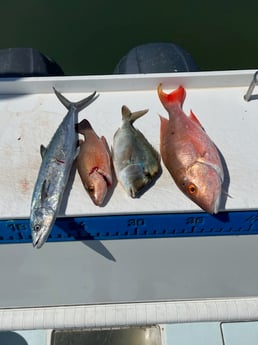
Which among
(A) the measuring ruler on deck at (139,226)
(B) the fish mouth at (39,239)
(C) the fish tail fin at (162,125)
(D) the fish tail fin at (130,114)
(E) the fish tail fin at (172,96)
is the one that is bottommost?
(B) the fish mouth at (39,239)

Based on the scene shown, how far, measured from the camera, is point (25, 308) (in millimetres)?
1699

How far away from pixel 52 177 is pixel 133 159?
0.29m

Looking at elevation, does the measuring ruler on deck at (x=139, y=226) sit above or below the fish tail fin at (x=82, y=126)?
below

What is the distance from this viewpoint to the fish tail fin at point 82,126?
1361 millimetres

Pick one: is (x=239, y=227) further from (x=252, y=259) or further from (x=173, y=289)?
(x=173, y=289)

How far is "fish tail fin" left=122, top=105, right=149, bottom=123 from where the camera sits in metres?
1.40

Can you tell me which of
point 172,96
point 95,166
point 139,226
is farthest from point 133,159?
point 172,96

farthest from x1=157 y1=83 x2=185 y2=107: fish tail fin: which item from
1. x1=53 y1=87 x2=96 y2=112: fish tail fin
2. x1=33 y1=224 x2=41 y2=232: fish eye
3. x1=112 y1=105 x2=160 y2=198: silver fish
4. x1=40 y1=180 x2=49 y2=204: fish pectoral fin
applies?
x1=33 y1=224 x2=41 y2=232: fish eye

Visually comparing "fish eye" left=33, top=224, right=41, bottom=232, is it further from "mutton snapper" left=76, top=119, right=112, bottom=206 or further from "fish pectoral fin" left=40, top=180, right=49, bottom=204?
"mutton snapper" left=76, top=119, right=112, bottom=206

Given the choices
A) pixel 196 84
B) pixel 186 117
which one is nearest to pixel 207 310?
pixel 186 117

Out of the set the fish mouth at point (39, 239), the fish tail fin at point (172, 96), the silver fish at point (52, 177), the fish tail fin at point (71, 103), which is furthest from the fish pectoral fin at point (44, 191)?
the fish tail fin at point (172, 96)

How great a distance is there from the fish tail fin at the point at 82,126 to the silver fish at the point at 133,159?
0.12m

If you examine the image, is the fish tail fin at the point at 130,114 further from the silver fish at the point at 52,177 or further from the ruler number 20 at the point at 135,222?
the ruler number 20 at the point at 135,222

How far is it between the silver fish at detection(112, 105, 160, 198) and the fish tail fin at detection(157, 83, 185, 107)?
0.67ft
